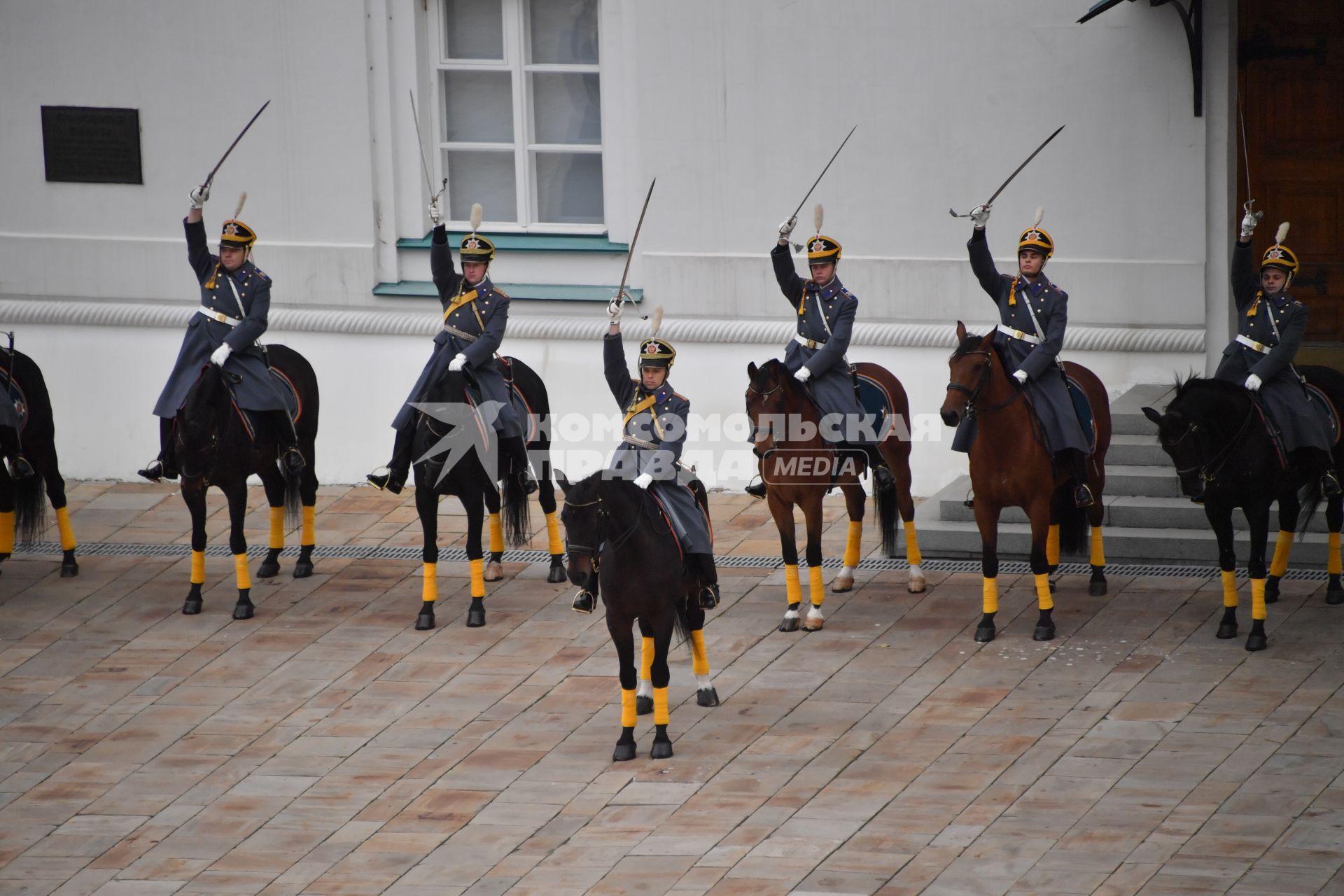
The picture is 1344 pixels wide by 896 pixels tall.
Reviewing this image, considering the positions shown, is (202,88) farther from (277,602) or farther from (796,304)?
(796,304)

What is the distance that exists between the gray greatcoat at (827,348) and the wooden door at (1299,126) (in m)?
3.44

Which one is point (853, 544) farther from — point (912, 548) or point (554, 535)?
point (554, 535)

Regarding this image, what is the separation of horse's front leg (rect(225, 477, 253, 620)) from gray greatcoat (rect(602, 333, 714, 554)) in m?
3.15

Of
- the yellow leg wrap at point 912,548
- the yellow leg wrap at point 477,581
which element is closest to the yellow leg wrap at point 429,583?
the yellow leg wrap at point 477,581

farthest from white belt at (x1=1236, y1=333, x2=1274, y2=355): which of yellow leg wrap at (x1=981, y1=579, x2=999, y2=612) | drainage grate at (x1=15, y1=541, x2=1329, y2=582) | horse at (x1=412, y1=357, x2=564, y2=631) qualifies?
horse at (x1=412, y1=357, x2=564, y2=631)

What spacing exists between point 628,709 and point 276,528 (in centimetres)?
402

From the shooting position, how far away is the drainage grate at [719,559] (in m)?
11.2

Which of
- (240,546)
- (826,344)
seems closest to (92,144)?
(240,546)

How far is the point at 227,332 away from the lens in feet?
36.9

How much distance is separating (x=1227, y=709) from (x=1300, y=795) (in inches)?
41.6

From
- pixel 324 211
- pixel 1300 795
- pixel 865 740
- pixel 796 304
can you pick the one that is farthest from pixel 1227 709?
pixel 324 211

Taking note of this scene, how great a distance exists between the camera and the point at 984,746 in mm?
8750

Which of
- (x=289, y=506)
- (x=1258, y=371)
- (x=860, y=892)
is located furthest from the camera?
(x=289, y=506)

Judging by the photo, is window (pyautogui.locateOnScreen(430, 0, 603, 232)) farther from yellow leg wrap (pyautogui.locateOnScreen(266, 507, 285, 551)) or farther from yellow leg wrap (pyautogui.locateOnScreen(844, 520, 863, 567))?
yellow leg wrap (pyautogui.locateOnScreen(844, 520, 863, 567))
